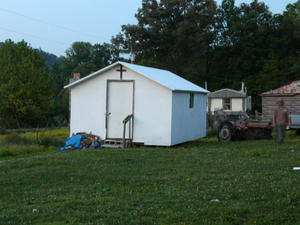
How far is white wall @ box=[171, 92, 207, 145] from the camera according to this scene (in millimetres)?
19781

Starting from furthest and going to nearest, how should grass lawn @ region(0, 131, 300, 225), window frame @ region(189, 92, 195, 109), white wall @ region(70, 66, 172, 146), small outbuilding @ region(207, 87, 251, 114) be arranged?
small outbuilding @ region(207, 87, 251, 114) → window frame @ region(189, 92, 195, 109) → white wall @ region(70, 66, 172, 146) → grass lawn @ region(0, 131, 300, 225)

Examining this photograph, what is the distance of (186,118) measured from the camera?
2142 centimetres

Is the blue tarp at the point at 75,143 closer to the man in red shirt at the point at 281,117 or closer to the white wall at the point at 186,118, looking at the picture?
the white wall at the point at 186,118

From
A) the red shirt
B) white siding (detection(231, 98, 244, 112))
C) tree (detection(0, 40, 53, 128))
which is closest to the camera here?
the red shirt

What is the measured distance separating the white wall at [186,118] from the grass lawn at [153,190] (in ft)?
15.1

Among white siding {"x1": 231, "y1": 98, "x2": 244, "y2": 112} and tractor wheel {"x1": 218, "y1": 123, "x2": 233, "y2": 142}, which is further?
white siding {"x1": 231, "y1": 98, "x2": 244, "y2": 112}

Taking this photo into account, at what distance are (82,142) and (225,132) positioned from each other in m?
6.70

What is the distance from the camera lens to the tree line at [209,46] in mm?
52844

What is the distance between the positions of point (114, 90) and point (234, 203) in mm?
12835

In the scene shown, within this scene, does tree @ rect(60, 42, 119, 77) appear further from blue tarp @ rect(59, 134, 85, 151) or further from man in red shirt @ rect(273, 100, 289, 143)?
man in red shirt @ rect(273, 100, 289, 143)

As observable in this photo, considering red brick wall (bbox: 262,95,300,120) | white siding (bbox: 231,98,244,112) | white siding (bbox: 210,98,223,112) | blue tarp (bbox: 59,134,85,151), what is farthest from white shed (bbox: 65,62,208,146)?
white siding (bbox: 210,98,223,112)

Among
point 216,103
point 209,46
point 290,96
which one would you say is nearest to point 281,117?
point 290,96

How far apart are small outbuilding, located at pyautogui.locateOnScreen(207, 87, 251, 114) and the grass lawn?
29996mm

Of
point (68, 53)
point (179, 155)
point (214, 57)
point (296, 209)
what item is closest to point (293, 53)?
point (214, 57)
